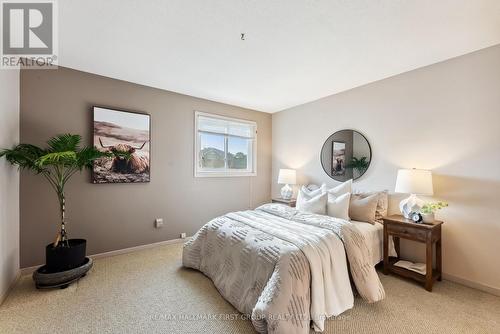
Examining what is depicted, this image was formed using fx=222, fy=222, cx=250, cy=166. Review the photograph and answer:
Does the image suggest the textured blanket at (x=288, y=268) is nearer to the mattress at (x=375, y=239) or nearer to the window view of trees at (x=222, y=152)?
the mattress at (x=375, y=239)

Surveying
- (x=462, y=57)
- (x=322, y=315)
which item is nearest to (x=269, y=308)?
(x=322, y=315)

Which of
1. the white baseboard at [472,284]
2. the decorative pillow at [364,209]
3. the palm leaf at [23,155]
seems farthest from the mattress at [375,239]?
the palm leaf at [23,155]

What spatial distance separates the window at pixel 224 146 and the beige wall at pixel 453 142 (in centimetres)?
206

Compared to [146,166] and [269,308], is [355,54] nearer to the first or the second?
[269,308]

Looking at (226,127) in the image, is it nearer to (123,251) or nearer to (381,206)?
(123,251)

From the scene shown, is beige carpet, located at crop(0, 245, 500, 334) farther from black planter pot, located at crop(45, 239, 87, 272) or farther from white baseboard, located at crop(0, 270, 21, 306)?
black planter pot, located at crop(45, 239, 87, 272)

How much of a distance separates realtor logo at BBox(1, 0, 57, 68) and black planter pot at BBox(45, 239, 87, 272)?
1.84 meters

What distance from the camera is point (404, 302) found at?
208 cm

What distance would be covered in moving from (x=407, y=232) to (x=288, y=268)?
1.61 meters

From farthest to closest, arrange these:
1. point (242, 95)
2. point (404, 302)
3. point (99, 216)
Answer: point (242, 95) < point (99, 216) < point (404, 302)

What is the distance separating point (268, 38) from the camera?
6.93ft

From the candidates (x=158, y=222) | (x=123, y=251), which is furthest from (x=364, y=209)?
(x=123, y=251)

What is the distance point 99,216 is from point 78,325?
59.6 inches

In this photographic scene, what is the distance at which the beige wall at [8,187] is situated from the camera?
6.71ft
